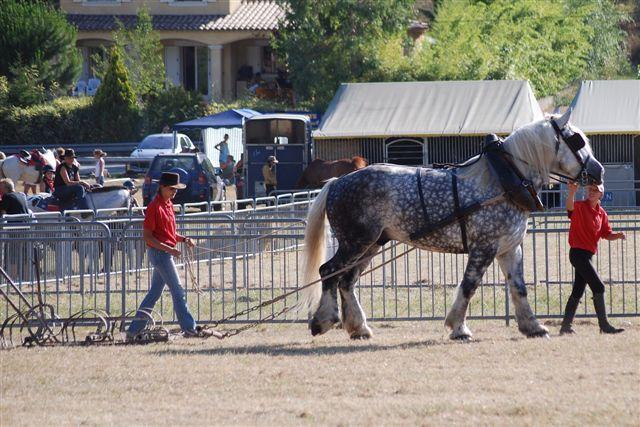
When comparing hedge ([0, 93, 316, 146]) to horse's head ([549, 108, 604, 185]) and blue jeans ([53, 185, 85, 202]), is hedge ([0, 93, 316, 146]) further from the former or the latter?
horse's head ([549, 108, 604, 185])

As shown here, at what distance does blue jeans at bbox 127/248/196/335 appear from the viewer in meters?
13.5

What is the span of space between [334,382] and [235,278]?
5.27m

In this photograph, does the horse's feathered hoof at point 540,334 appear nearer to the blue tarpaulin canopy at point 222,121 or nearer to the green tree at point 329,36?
the blue tarpaulin canopy at point 222,121

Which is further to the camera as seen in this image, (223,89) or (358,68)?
(223,89)

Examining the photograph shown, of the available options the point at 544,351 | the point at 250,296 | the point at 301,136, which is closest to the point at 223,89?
the point at 301,136

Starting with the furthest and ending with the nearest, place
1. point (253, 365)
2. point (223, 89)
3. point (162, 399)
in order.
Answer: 1. point (223, 89)
2. point (253, 365)
3. point (162, 399)

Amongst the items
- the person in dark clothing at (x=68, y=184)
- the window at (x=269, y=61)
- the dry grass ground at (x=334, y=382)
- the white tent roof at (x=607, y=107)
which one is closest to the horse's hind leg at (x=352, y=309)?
the dry grass ground at (x=334, y=382)

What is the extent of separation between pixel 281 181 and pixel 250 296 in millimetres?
19710

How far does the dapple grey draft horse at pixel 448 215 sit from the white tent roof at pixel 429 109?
22.1m

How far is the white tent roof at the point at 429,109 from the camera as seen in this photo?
35469 mm

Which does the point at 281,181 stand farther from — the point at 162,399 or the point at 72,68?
the point at 162,399

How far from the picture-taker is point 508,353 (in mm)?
11797

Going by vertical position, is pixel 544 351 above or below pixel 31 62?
below

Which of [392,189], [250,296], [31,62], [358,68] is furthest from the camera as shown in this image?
[31,62]
